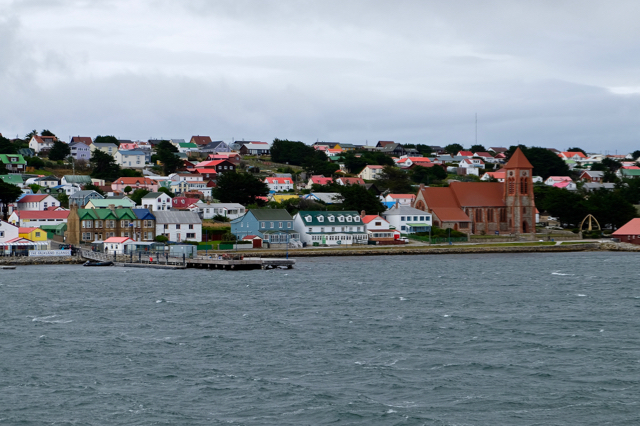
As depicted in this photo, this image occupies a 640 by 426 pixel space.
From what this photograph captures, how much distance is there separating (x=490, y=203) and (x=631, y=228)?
17.6 meters

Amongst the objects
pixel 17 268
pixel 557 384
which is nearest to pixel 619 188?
pixel 17 268

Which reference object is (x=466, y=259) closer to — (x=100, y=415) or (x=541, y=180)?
(x=100, y=415)

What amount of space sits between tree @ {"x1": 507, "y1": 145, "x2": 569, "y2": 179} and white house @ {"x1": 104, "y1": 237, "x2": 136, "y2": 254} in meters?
108

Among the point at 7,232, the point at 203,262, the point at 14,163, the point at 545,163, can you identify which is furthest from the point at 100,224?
the point at 545,163

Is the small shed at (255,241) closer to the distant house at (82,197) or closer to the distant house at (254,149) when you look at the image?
the distant house at (82,197)

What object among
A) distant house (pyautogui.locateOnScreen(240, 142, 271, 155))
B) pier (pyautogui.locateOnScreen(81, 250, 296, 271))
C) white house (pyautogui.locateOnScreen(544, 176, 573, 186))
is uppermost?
distant house (pyautogui.locateOnScreen(240, 142, 271, 155))

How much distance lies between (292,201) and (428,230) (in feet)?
67.1

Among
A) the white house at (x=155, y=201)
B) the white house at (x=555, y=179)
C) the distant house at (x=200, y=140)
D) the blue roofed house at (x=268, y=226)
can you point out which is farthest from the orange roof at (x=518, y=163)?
the distant house at (x=200, y=140)

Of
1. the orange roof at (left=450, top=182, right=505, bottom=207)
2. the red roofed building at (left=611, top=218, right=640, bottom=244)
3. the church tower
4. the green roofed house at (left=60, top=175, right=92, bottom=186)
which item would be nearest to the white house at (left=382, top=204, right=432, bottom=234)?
the orange roof at (left=450, top=182, right=505, bottom=207)

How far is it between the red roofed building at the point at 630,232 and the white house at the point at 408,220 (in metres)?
23.0

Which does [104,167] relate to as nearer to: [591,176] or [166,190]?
[166,190]

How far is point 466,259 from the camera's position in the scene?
74.9m

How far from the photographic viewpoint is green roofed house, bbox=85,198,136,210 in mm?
83375

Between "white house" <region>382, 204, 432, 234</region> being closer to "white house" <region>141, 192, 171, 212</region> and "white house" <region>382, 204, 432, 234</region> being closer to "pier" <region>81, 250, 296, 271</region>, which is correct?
"pier" <region>81, 250, 296, 271</region>
